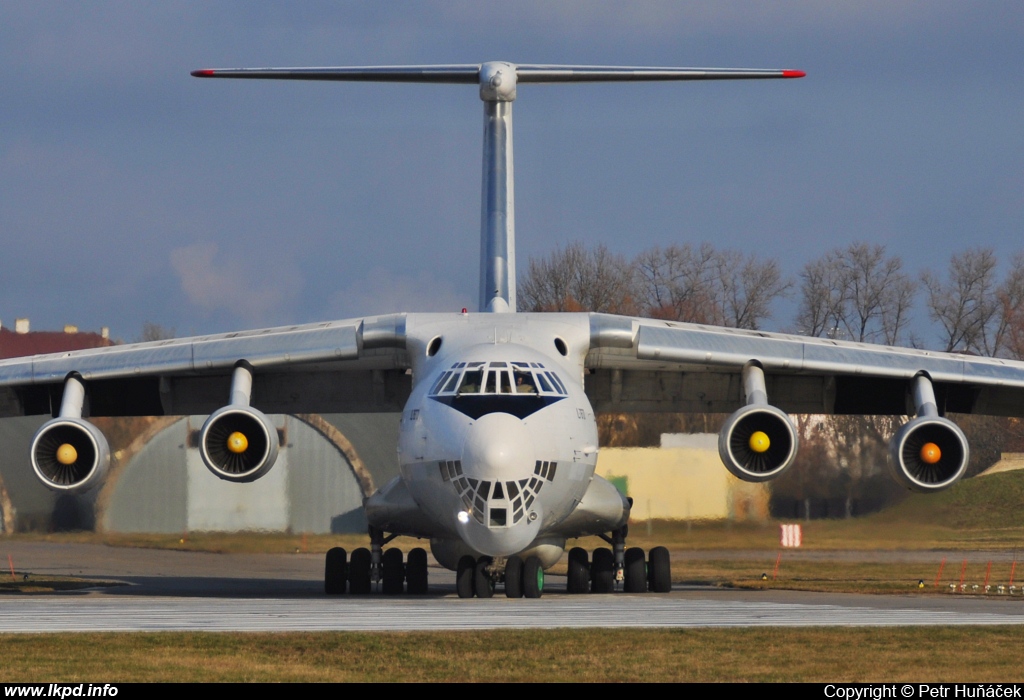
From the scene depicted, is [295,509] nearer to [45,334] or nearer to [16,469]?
[16,469]

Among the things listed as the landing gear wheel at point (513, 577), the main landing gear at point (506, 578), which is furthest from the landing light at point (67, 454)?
the landing gear wheel at point (513, 577)

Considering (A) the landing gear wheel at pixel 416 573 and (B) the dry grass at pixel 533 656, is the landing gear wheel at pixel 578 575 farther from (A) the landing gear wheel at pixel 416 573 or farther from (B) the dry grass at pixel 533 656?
(B) the dry grass at pixel 533 656

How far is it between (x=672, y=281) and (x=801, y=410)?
888 inches

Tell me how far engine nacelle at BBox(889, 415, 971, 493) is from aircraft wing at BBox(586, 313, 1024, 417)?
1.19 m

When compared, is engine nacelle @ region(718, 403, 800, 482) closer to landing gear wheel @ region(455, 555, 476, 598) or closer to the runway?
the runway

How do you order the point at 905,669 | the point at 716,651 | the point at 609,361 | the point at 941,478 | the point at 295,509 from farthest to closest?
the point at 295,509
the point at 609,361
the point at 941,478
the point at 716,651
the point at 905,669

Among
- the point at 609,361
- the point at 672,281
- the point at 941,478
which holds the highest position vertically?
the point at 672,281

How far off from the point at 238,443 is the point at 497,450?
354 cm

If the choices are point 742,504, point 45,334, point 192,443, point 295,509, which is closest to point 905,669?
point 742,504

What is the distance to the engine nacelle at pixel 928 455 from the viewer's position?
14.8 meters

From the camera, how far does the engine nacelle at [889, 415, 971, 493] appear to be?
14812mm

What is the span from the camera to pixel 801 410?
60.3 ft

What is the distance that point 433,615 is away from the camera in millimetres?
11492

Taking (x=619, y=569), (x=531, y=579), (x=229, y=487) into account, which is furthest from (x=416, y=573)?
(x=229, y=487)
